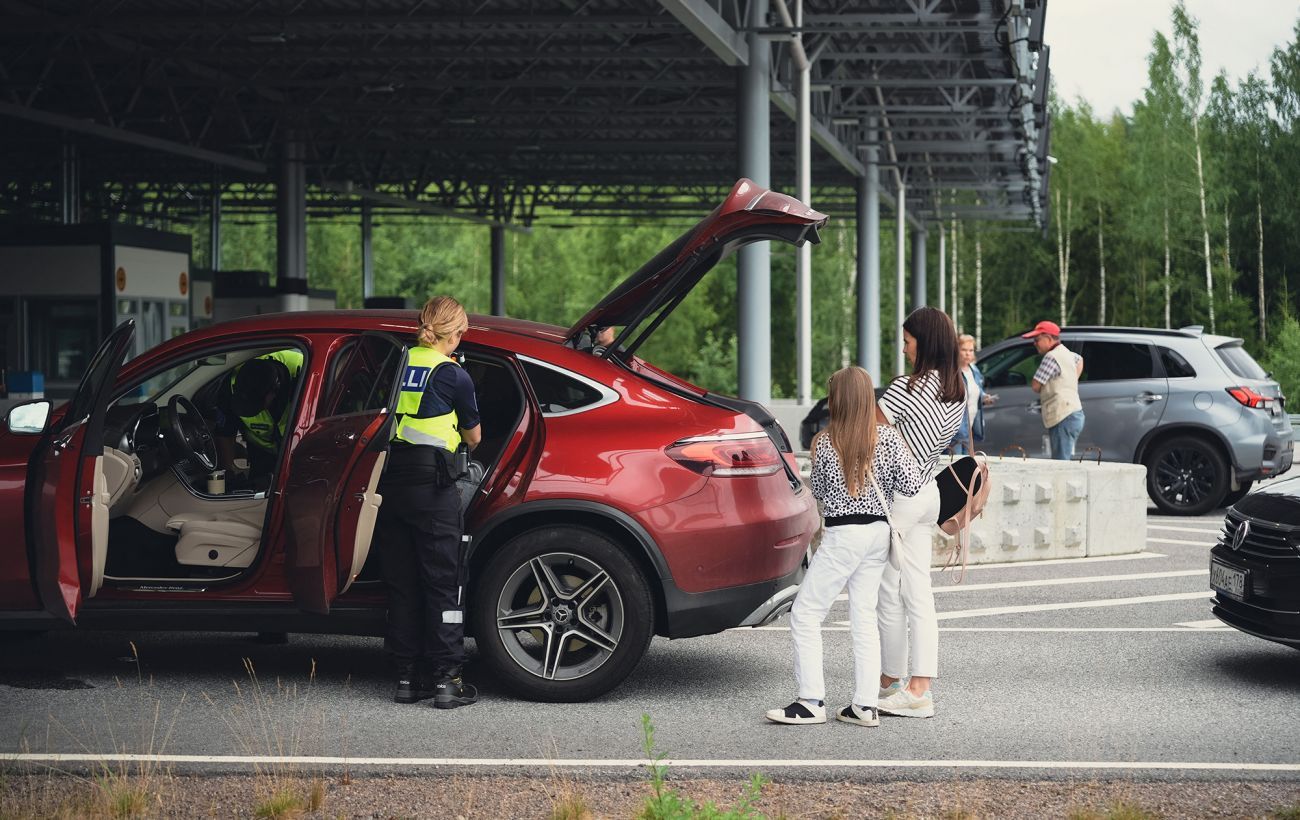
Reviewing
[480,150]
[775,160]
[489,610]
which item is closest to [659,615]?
[489,610]

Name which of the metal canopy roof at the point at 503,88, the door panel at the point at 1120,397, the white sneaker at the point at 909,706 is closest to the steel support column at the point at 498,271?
the metal canopy roof at the point at 503,88

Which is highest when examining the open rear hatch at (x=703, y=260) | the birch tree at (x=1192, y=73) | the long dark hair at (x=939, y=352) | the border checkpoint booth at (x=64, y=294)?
the birch tree at (x=1192, y=73)

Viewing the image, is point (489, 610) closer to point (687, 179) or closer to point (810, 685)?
point (810, 685)

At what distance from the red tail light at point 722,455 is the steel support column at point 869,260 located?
1229 inches

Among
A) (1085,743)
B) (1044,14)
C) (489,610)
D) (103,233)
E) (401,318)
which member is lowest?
(1085,743)

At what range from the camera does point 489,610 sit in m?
7.01

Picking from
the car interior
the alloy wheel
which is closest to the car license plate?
the alloy wheel

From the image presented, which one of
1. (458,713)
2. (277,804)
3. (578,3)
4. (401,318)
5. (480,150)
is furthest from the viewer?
(480,150)

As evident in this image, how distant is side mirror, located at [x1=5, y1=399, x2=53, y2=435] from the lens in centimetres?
709

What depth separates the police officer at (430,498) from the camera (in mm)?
6828

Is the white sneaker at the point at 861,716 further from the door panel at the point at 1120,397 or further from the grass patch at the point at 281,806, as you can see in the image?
the door panel at the point at 1120,397

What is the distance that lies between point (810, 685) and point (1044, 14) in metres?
16.8

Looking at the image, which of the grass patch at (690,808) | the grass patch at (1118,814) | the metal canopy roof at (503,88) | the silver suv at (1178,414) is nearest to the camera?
the grass patch at (690,808)

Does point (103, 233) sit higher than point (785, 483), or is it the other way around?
point (103, 233)
